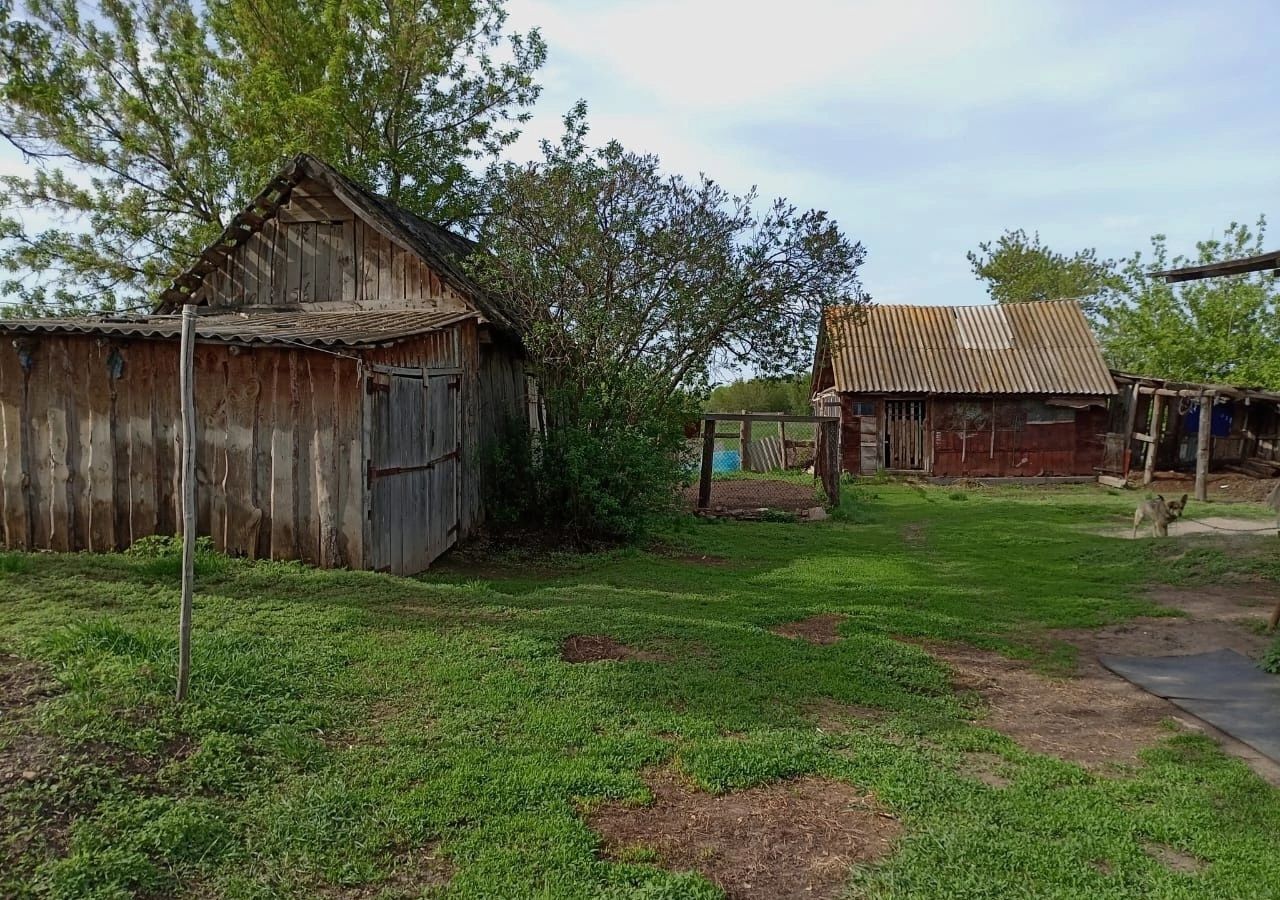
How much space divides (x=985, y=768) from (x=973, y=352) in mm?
20441

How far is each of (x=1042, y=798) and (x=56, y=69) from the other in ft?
73.3

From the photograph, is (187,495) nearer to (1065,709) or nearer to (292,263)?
(1065,709)

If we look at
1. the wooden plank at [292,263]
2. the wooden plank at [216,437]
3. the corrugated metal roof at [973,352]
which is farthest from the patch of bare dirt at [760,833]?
the corrugated metal roof at [973,352]

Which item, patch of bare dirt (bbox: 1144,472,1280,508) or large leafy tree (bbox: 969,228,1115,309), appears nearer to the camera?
patch of bare dirt (bbox: 1144,472,1280,508)

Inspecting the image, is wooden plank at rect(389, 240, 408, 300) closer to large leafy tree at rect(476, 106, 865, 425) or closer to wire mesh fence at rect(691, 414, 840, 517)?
large leafy tree at rect(476, 106, 865, 425)

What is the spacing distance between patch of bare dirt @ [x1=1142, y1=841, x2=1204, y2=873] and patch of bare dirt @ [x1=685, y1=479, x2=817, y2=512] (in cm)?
1110

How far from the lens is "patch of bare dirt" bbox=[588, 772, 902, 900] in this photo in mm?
3533

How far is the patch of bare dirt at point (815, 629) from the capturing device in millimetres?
7000

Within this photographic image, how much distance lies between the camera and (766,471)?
22.1m

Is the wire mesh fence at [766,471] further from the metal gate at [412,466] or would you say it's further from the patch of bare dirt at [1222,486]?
the patch of bare dirt at [1222,486]

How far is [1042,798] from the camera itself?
4215 millimetres

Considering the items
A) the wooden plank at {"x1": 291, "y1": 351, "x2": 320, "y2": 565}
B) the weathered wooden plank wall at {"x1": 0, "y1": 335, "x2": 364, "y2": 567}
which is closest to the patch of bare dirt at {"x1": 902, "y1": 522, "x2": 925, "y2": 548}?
the weathered wooden plank wall at {"x1": 0, "y1": 335, "x2": 364, "y2": 567}

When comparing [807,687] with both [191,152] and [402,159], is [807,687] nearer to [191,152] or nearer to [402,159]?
[402,159]

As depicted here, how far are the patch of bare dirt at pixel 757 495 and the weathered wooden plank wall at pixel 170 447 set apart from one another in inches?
310
